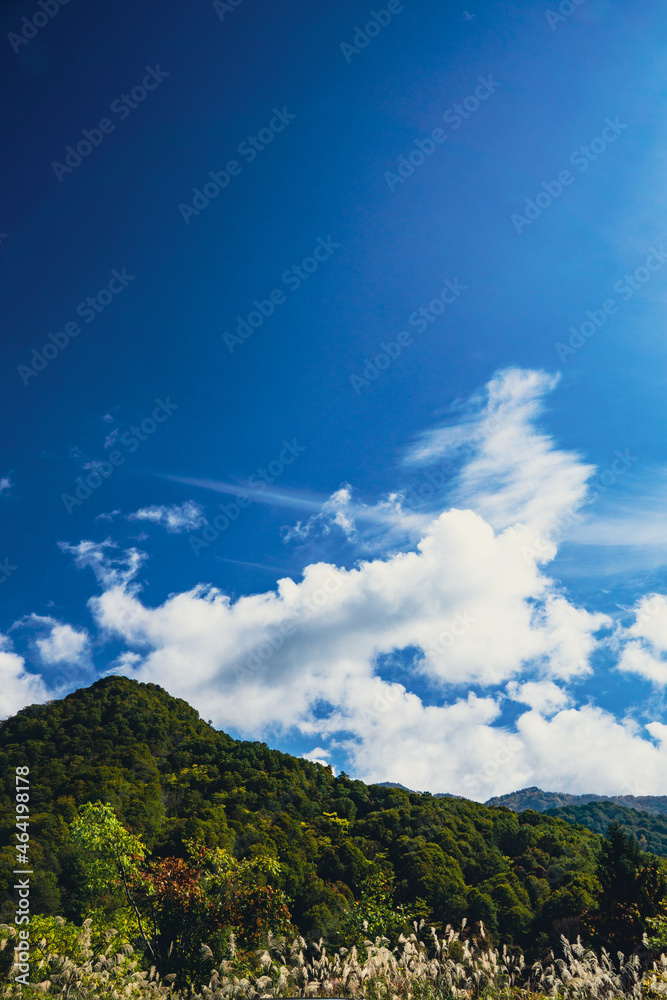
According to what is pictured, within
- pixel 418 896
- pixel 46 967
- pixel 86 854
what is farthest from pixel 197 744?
pixel 46 967

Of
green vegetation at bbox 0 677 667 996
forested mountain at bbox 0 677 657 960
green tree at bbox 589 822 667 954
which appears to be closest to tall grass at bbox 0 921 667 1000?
green vegetation at bbox 0 677 667 996

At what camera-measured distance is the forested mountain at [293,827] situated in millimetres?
32594

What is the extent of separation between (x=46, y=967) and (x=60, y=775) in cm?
3918

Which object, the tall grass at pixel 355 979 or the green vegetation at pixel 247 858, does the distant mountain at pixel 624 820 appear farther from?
the tall grass at pixel 355 979

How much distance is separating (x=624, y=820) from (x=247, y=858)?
10441 centimetres

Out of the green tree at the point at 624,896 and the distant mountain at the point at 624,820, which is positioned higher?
the green tree at the point at 624,896

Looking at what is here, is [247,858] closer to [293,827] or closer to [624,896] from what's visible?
[624,896]

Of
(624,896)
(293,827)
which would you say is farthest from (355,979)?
(293,827)

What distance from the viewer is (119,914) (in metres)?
15.1

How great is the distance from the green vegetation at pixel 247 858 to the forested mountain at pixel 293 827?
0.13m

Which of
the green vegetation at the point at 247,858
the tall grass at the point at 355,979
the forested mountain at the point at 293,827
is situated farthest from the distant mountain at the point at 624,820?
the tall grass at the point at 355,979

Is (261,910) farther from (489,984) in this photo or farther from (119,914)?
(489,984)

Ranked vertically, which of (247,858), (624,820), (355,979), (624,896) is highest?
(247,858)

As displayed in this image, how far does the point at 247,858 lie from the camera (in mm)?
23219
